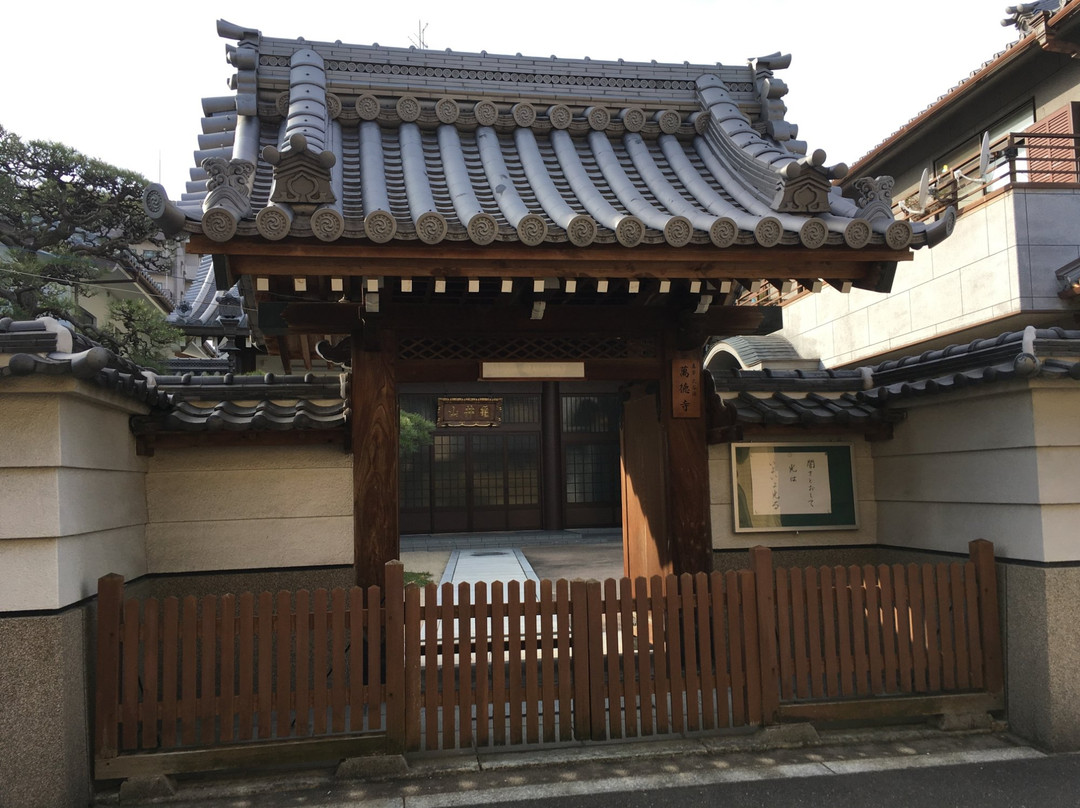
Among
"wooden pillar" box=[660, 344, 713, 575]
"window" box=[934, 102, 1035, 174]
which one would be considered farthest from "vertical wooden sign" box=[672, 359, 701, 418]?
"window" box=[934, 102, 1035, 174]

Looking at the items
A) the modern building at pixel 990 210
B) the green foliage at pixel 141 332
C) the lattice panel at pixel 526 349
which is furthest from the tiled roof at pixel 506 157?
the green foliage at pixel 141 332

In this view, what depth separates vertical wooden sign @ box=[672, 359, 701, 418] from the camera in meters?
6.88

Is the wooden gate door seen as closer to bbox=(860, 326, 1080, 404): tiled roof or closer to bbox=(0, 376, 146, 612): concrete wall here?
bbox=(860, 326, 1080, 404): tiled roof

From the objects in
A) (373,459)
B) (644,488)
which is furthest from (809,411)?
(373,459)

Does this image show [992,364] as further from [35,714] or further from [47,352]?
[35,714]

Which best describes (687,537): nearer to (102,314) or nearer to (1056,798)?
(1056,798)

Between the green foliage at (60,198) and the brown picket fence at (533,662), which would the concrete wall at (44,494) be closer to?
the brown picket fence at (533,662)

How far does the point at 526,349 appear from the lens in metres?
6.84

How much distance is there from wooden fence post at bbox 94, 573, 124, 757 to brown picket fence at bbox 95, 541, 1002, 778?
1 cm

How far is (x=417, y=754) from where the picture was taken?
5363 mm

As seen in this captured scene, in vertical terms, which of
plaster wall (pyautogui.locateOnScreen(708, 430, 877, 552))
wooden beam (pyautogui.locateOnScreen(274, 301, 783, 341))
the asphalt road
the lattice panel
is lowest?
the asphalt road

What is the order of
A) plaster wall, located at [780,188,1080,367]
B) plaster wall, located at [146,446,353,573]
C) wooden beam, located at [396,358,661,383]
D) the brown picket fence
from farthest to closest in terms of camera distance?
plaster wall, located at [780,188,1080,367], wooden beam, located at [396,358,661,383], plaster wall, located at [146,446,353,573], the brown picket fence

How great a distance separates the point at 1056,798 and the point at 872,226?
3927mm

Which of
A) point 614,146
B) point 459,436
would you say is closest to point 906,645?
point 614,146
